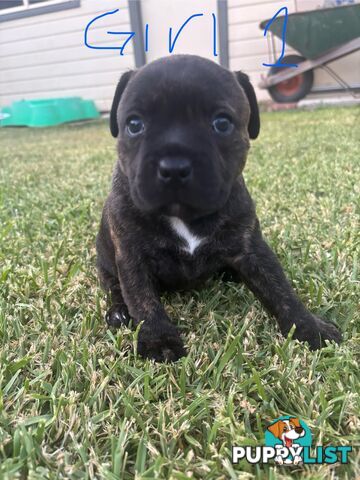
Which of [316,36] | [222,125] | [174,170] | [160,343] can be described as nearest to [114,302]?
[160,343]

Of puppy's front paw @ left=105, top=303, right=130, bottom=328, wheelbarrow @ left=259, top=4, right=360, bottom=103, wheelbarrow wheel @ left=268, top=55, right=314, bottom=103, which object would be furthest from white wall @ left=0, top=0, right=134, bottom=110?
puppy's front paw @ left=105, top=303, right=130, bottom=328

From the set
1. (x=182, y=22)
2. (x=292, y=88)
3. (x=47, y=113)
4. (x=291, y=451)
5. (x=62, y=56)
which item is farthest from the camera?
(x=62, y=56)

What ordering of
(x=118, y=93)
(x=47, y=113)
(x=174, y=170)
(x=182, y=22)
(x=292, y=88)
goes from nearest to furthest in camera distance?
(x=174, y=170), (x=118, y=93), (x=292, y=88), (x=182, y=22), (x=47, y=113)

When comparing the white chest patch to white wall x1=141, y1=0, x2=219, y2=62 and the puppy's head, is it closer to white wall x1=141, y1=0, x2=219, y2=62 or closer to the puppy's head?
the puppy's head

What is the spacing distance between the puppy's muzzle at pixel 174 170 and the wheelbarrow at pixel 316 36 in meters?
6.77

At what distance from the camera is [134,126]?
1.79 meters

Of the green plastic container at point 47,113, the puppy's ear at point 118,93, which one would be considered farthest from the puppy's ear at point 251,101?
the green plastic container at point 47,113

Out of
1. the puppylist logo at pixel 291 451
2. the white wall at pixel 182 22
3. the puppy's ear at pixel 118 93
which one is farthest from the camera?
the white wall at pixel 182 22

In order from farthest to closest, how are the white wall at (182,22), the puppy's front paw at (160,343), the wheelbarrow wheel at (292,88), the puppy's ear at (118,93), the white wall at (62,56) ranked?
1. the white wall at (62,56)
2. the white wall at (182,22)
3. the wheelbarrow wheel at (292,88)
4. the puppy's ear at (118,93)
5. the puppy's front paw at (160,343)

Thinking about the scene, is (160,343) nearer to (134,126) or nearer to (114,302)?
(114,302)

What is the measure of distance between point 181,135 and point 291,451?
42.1 inches

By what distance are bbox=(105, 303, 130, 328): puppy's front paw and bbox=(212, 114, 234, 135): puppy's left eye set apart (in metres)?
0.88

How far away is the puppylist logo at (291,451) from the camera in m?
1.23

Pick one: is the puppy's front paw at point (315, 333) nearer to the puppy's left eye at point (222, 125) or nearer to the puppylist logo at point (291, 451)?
the puppylist logo at point (291, 451)
